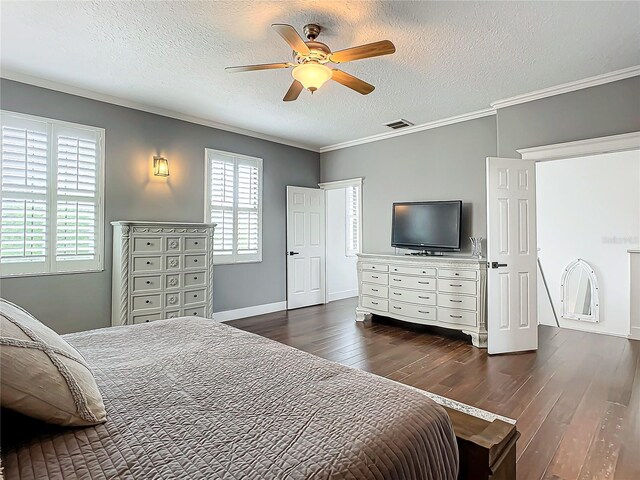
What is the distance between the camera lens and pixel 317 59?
2541 millimetres

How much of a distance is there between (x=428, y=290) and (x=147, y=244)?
3420 mm

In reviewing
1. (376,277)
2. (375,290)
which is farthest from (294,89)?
A: (375,290)

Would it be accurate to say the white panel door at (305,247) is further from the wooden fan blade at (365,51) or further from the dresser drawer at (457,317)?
the wooden fan blade at (365,51)

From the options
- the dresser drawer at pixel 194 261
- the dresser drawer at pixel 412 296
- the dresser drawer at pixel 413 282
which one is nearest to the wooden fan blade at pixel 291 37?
the dresser drawer at pixel 194 261

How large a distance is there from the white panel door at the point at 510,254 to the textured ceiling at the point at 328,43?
3.12 feet

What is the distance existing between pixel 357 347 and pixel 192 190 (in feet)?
9.83

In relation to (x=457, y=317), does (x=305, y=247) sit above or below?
above

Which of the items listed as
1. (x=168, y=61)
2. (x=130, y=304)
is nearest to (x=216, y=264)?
(x=130, y=304)

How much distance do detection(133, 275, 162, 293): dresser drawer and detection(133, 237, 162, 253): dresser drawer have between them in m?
0.31

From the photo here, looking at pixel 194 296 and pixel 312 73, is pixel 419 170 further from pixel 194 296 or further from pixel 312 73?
pixel 194 296

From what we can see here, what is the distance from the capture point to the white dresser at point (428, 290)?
4.11 metres

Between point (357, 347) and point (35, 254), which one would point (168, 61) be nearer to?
point (35, 254)

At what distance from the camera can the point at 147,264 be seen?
3.94 m

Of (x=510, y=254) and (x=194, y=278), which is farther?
(x=194, y=278)
